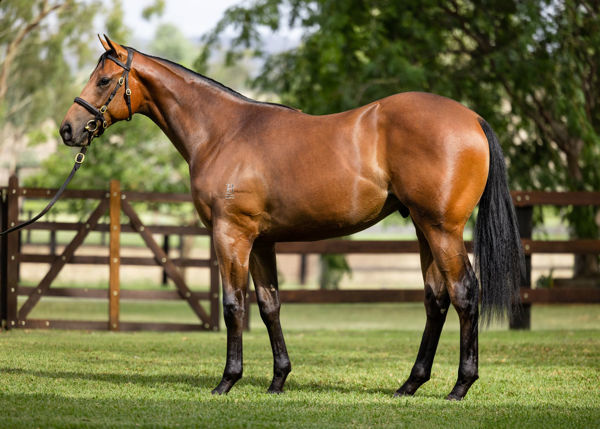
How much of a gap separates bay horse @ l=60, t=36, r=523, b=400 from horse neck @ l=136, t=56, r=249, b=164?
0.01 meters

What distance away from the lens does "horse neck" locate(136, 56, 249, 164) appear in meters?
5.77

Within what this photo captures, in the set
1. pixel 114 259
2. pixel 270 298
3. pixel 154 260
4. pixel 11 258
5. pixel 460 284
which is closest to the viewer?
pixel 460 284

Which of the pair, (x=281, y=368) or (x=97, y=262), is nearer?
(x=281, y=368)

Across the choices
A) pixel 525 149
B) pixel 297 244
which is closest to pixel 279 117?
pixel 297 244

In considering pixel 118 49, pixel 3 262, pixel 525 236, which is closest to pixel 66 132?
pixel 118 49

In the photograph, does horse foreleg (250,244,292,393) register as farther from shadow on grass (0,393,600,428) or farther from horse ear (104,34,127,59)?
horse ear (104,34,127,59)

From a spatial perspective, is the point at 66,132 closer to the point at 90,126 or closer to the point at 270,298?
the point at 90,126

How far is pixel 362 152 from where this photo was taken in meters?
5.30

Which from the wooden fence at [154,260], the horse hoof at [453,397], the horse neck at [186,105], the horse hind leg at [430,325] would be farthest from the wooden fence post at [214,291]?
the horse hoof at [453,397]

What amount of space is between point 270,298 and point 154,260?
5004 mm

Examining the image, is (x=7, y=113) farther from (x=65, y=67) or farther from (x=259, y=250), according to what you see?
(x=259, y=250)

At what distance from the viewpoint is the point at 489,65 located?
14836 mm

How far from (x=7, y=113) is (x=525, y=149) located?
96.8 feet

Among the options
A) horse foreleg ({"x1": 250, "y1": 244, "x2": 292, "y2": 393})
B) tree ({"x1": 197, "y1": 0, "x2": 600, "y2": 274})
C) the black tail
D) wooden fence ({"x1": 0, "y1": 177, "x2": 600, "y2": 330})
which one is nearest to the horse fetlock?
horse foreleg ({"x1": 250, "y1": 244, "x2": 292, "y2": 393})
